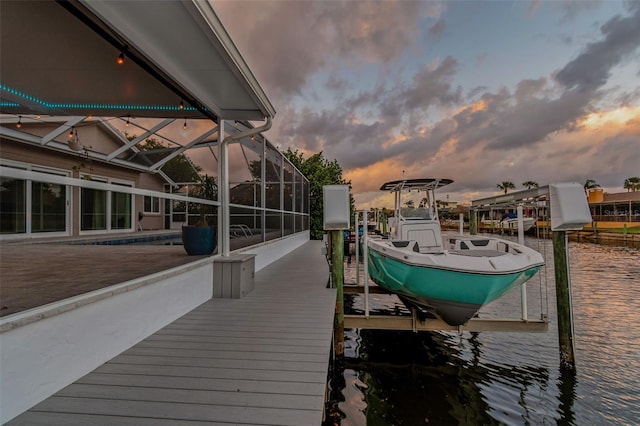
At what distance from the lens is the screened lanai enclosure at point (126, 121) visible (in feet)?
8.53

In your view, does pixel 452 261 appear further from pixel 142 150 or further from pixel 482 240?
pixel 142 150

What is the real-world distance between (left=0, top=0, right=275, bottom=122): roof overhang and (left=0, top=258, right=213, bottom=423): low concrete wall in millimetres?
1992

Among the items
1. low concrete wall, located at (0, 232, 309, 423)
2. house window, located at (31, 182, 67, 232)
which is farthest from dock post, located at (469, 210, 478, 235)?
house window, located at (31, 182, 67, 232)

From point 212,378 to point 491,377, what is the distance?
3.97 metres

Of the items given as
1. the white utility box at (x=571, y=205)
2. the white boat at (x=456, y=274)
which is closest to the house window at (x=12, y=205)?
the white boat at (x=456, y=274)

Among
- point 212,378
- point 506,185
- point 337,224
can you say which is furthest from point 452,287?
point 506,185

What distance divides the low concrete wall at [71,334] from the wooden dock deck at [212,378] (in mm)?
70

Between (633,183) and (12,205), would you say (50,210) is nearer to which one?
(12,205)

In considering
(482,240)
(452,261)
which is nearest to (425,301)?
(452,261)

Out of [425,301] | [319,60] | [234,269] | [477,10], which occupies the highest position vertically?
[477,10]

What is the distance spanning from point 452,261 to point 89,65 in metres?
4.59

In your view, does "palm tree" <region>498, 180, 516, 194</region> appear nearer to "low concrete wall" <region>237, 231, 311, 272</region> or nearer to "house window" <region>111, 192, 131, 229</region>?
"low concrete wall" <region>237, 231, 311, 272</region>

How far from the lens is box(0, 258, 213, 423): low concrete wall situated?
63.1 inches

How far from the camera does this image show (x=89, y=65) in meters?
3.67
